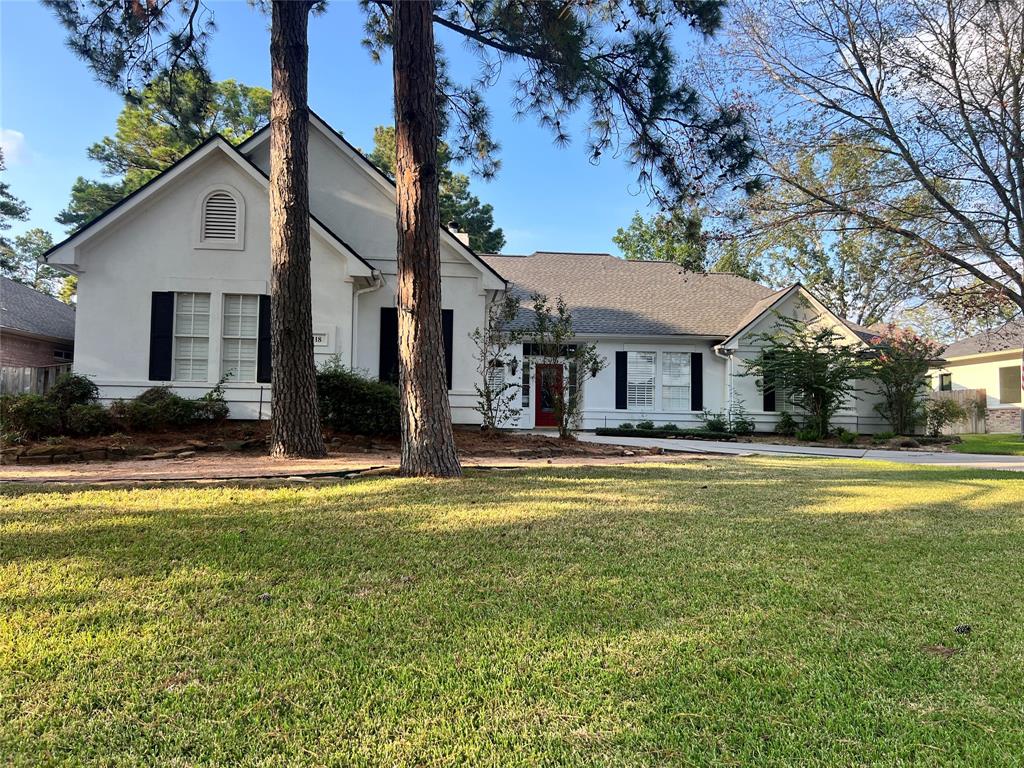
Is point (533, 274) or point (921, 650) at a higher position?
point (533, 274)

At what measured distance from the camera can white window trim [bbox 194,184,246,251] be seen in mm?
10688

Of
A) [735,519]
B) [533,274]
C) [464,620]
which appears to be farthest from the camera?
[533,274]

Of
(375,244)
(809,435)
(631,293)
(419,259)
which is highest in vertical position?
(631,293)

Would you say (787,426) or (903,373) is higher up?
(903,373)

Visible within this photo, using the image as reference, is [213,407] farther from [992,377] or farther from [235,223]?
[992,377]

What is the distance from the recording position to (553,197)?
16719 millimetres

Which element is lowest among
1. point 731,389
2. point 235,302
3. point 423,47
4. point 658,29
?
point 731,389

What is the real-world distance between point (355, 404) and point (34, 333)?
1341cm

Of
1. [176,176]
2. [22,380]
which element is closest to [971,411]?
[176,176]

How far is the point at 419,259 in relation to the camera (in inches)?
248

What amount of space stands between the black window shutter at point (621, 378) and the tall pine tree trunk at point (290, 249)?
10745 millimetres

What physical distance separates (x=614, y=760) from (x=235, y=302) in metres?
11.1

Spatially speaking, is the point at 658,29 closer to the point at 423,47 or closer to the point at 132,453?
the point at 423,47

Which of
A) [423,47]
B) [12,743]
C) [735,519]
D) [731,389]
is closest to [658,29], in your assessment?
[423,47]
